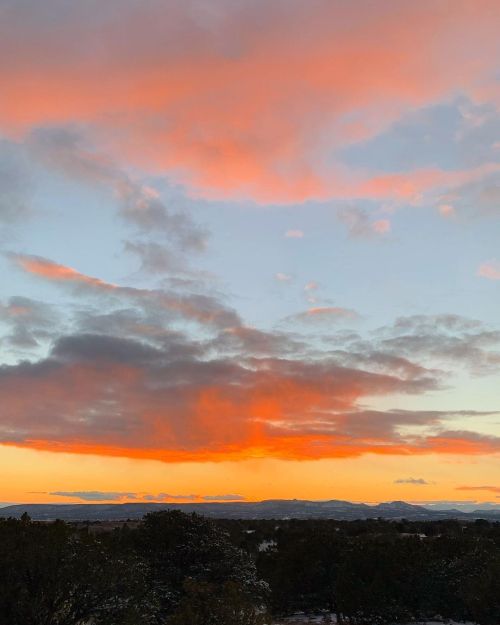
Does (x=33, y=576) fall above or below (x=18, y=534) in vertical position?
below

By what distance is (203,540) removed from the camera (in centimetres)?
2898

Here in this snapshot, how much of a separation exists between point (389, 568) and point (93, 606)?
19.6 meters

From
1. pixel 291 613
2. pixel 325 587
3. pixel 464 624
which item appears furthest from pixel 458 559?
pixel 291 613

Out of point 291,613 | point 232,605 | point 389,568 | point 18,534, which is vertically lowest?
point 291,613

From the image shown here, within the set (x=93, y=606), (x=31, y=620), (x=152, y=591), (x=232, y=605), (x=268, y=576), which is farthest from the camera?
(x=268, y=576)

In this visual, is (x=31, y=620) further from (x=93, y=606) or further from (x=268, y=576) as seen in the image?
(x=268, y=576)

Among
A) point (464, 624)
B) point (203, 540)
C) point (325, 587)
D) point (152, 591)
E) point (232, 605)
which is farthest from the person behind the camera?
point (325, 587)

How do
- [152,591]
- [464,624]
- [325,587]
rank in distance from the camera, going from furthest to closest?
[325,587], [464,624], [152,591]

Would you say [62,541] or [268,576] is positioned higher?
[62,541]

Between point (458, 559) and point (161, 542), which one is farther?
point (458, 559)

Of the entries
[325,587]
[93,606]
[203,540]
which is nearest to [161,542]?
[203,540]

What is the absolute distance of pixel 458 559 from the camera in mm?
36469

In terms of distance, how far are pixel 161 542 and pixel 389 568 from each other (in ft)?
47.7

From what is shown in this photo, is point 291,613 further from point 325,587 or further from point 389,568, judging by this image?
point 389,568
